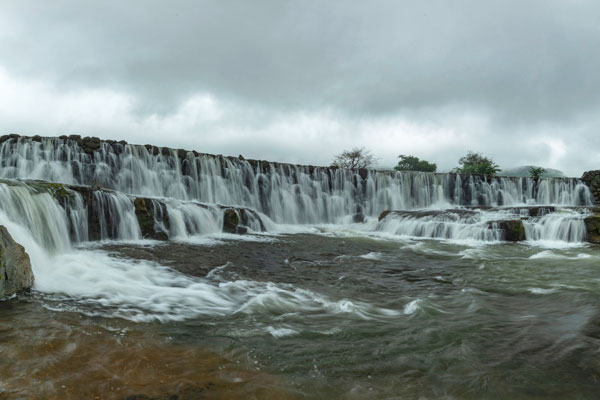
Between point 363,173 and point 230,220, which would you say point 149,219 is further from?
point 363,173

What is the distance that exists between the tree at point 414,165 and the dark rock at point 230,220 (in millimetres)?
47366

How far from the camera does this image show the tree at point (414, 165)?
57969mm

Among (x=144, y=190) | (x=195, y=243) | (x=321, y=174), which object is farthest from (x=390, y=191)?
(x=195, y=243)

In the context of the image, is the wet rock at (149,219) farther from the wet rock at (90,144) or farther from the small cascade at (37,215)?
the wet rock at (90,144)

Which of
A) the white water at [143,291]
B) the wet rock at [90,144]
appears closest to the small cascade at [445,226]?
the white water at [143,291]

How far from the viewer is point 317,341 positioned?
A: 12.8ft

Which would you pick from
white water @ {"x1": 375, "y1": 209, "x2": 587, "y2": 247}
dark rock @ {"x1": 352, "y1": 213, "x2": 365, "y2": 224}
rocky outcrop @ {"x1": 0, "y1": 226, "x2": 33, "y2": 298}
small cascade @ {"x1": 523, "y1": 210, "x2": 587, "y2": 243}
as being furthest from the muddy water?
dark rock @ {"x1": 352, "y1": 213, "x2": 365, "y2": 224}

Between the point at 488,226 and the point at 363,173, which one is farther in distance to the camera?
the point at 363,173

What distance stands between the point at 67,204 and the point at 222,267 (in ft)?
18.0

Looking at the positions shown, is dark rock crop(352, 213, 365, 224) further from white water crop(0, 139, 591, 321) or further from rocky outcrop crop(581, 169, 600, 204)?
rocky outcrop crop(581, 169, 600, 204)

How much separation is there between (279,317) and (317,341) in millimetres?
939

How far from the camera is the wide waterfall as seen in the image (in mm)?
18344

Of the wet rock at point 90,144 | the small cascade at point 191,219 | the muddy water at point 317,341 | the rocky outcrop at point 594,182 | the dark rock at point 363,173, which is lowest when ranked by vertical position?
the muddy water at point 317,341

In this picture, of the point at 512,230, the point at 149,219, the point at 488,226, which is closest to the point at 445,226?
the point at 488,226
